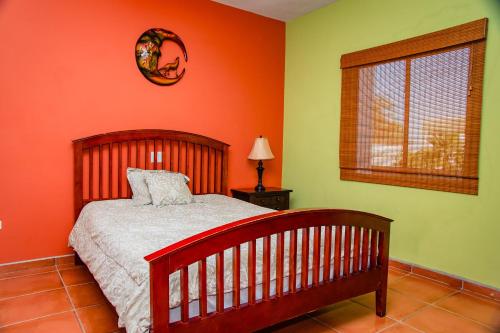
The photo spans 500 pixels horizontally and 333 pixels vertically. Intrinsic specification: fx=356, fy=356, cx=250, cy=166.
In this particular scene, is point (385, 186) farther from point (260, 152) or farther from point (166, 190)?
point (166, 190)

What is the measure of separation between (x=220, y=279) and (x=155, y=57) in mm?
2719

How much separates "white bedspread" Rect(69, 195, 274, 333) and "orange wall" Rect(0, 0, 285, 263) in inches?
Answer: 19.2

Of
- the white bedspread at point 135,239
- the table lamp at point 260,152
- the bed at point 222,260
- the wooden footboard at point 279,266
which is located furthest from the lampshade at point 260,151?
the wooden footboard at point 279,266

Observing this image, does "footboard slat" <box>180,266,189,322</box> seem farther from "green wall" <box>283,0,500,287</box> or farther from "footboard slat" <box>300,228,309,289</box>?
"green wall" <box>283,0,500,287</box>

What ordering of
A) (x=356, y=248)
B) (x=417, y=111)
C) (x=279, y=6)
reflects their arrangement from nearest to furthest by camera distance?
1. (x=356, y=248)
2. (x=417, y=111)
3. (x=279, y=6)

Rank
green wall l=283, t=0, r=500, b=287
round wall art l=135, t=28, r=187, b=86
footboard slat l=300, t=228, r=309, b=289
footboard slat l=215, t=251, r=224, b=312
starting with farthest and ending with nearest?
round wall art l=135, t=28, r=187, b=86
green wall l=283, t=0, r=500, b=287
footboard slat l=300, t=228, r=309, b=289
footboard slat l=215, t=251, r=224, b=312

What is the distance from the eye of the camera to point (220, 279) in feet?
5.68

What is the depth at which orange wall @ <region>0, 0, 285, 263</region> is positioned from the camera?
3.10 metres

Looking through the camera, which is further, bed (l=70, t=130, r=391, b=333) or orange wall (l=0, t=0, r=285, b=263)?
orange wall (l=0, t=0, r=285, b=263)

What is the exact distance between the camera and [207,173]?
4.12m

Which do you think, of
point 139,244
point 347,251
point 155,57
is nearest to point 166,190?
point 139,244

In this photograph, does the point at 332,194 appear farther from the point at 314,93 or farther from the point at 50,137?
the point at 50,137

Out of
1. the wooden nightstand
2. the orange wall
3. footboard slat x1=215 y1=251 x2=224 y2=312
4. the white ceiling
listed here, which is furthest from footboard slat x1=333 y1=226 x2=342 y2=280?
the white ceiling

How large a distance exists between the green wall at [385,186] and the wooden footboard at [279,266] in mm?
976
